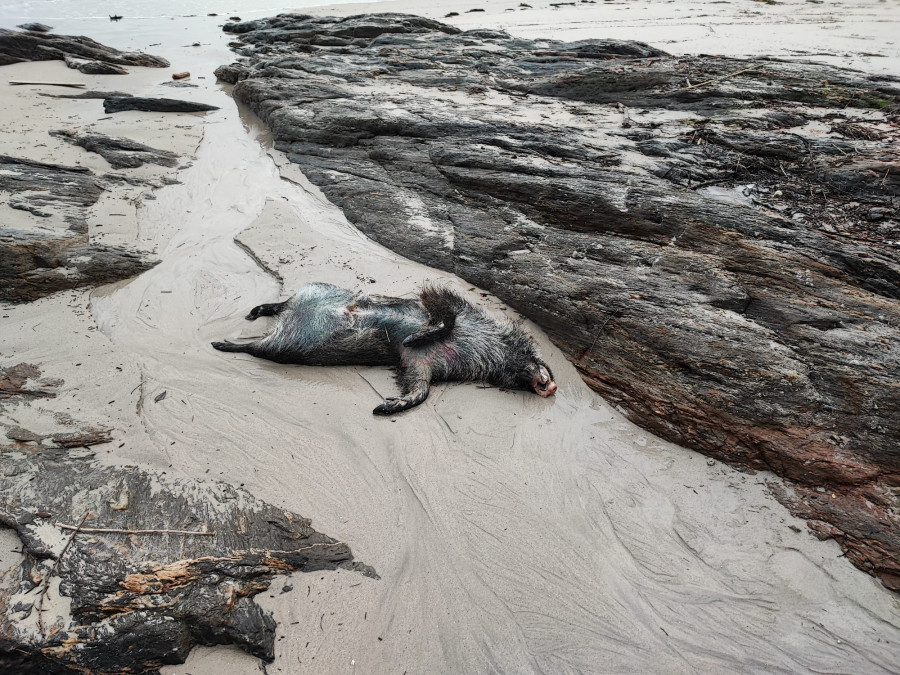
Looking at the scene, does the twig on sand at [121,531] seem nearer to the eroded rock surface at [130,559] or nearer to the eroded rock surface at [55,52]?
the eroded rock surface at [130,559]

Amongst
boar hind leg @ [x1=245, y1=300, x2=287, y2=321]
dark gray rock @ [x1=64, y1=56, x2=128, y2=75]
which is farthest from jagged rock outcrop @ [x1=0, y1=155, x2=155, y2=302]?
dark gray rock @ [x1=64, y1=56, x2=128, y2=75]

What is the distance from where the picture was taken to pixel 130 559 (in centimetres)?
256

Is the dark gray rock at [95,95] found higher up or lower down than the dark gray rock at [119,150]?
higher up

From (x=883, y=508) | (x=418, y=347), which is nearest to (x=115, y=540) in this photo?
(x=418, y=347)

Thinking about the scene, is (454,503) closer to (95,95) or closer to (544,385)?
(544,385)

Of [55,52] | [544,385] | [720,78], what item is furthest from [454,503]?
[55,52]

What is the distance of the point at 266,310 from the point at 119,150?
472 centimetres

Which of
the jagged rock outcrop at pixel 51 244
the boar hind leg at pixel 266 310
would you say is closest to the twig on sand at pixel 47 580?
the boar hind leg at pixel 266 310

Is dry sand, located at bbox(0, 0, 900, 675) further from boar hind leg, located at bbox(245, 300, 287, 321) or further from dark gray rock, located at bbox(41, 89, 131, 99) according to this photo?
dark gray rock, located at bbox(41, 89, 131, 99)

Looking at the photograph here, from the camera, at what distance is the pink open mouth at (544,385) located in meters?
4.19

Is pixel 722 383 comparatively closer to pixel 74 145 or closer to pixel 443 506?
pixel 443 506

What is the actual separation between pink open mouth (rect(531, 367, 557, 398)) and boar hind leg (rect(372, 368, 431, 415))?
884 millimetres

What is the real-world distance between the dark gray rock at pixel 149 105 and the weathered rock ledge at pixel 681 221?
1.05 metres

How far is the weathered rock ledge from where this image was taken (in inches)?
140
